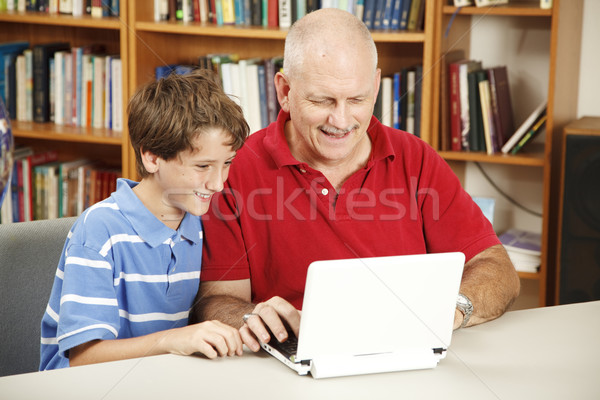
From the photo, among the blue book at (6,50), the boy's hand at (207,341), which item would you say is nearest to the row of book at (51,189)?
the blue book at (6,50)

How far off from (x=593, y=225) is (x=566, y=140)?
0.86 feet

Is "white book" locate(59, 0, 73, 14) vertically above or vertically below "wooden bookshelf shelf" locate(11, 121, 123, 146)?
above

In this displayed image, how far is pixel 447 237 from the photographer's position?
1.56 metres

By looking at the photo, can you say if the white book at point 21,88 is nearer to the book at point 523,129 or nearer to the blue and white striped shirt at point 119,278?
the blue and white striped shirt at point 119,278

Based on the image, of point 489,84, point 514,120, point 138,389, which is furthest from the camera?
point 514,120

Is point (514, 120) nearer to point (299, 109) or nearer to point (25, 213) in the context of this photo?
point (299, 109)

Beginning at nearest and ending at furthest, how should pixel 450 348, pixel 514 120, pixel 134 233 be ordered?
pixel 450 348
pixel 134 233
pixel 514 120

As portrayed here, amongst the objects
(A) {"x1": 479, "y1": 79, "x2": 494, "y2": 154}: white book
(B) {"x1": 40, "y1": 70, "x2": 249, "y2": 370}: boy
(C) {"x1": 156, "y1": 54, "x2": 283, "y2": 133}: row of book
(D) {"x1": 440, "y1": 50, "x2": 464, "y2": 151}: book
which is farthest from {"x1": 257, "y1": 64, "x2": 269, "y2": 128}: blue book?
(B) {"x1": 40, "y1": 70, "x2": 249, "y2": 370}: boy

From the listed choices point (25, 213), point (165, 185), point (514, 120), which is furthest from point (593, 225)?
point (25, 213)

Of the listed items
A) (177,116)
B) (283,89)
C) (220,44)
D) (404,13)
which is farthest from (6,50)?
(177,116)

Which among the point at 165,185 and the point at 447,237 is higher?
the point at 165,185

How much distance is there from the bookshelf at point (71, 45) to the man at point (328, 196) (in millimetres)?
1165

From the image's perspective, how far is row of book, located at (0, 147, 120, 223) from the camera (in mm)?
2783

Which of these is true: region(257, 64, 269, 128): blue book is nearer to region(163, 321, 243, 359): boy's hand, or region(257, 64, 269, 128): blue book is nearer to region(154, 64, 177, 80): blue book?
region(154, 64, 177, 80): blue book
